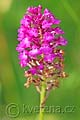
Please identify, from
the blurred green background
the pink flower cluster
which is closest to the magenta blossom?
the pink flower cluster

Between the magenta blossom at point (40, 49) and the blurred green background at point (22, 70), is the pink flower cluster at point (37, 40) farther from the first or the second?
the blurred green background at point (22, 70)

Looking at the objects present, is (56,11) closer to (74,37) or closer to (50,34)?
(74,37)

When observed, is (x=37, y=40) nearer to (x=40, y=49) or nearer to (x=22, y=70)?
(x=40, y=49)

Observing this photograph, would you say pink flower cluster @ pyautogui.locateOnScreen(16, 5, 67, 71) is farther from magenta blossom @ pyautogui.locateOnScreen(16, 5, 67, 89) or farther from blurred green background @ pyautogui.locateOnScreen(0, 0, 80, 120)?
blurred green background @ pyautogui.locateOnScreen(0, 0, 80, 120)

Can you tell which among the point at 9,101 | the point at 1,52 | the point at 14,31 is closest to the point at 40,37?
the point at 9,101

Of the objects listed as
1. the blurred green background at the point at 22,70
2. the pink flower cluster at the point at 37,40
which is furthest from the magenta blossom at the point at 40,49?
the blurred green background at the point at 22,70

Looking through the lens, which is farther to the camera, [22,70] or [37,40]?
[22,70]

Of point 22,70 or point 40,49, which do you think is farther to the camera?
point 22,70

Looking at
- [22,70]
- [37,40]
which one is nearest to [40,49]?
[37,40]
